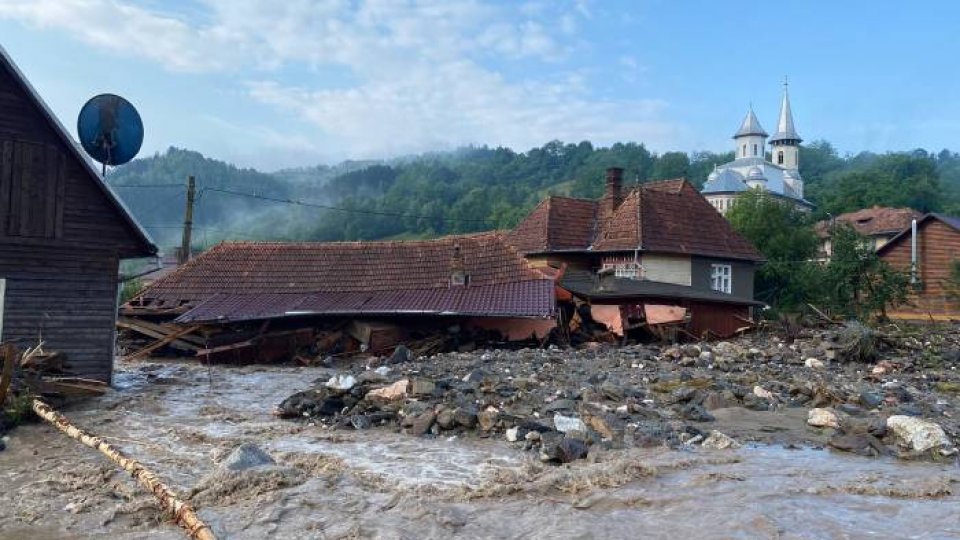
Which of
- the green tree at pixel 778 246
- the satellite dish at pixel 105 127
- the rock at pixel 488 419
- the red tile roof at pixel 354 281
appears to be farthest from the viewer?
the green tree at pixel 778 246

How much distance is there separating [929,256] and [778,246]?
6465mm

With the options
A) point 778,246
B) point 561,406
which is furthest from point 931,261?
point 561,406

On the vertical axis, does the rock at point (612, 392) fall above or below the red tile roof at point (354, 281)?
below

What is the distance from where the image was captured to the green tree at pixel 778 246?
33312mm

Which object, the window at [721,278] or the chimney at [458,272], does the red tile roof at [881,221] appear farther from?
the chimney at [458,272]

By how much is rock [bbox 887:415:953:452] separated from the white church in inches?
2726

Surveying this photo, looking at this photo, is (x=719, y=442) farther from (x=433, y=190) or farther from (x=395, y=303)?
(x=433, y=190)

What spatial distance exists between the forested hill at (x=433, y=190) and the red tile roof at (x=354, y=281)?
23.3 metres

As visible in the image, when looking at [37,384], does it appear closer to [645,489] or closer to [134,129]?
[134,129]

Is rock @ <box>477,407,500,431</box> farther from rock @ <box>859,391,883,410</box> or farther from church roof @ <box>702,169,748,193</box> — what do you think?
church roof @ <box>702,169,748,193</box>

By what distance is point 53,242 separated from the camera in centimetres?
1262

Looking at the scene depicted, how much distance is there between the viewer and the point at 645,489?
289 inches

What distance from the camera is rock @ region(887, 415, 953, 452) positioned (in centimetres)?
872

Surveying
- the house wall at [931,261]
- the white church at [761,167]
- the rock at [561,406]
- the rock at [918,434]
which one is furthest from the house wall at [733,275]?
the white church at [761,167]
